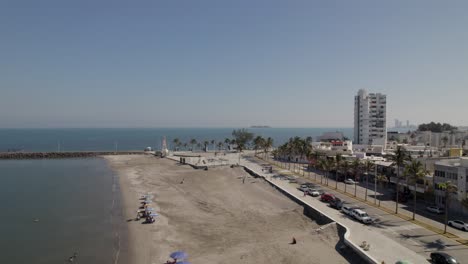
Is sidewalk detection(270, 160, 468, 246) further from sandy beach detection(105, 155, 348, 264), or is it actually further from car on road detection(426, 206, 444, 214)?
sandy beach detection(105, 155, 348, 264)

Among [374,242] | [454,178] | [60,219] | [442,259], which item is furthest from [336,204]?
[60,219]

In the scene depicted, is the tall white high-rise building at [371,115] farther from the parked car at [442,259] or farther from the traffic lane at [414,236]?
the parked car at [442,259]

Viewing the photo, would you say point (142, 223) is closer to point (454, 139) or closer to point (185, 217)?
Answer: point (185, 217)

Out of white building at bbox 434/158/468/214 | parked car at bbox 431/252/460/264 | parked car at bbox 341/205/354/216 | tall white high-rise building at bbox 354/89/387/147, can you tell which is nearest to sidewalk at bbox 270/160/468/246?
white building at bbox 434/158/468/214

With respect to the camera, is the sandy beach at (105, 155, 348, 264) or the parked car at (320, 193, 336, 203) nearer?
the sandy beach at (105, 155, 348, 264)

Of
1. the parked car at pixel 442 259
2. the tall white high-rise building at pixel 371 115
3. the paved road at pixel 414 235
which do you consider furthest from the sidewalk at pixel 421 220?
the tall white high-rise building at pixel 371 115

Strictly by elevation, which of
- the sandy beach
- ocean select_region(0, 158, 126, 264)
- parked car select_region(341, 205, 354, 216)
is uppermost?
parked car select_region(341, 205, 354, 216)

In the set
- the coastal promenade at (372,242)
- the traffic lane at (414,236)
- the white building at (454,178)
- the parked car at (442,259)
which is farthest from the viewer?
the white building at (454,178)
